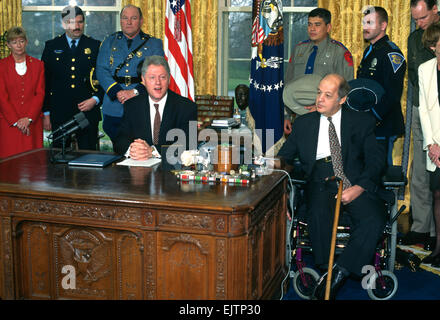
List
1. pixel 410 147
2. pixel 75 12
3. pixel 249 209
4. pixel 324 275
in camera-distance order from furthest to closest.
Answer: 1. pixel 410 147
2. pixel 75 12
3. pixel 324 275
4. pixel 249 209

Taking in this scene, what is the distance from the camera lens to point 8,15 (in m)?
6.11

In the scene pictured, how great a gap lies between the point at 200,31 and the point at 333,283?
3.45m

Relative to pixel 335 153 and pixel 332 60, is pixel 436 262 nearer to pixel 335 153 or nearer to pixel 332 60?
pixel 335 153

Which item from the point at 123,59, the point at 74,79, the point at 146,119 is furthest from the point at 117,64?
the point at 146,119

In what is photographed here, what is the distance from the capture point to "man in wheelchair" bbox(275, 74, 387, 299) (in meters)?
3.25

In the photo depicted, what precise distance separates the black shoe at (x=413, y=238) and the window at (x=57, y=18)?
12.6 ft

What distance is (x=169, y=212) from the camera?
2.61 metres

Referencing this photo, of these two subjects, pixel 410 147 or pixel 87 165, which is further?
pixel 410 147

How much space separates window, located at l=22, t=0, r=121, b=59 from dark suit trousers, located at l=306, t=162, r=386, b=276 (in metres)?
3.74

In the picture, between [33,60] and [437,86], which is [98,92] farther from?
[437,86]

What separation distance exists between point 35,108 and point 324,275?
3166 mm

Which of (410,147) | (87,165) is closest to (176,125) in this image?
(87,165)

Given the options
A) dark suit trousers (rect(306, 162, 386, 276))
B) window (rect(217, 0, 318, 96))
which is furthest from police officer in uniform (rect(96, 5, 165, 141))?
dark suit trousers (rect(306, 162, 386, 276))

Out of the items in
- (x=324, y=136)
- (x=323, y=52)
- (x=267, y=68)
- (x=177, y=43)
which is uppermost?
(x=177, y=43)
